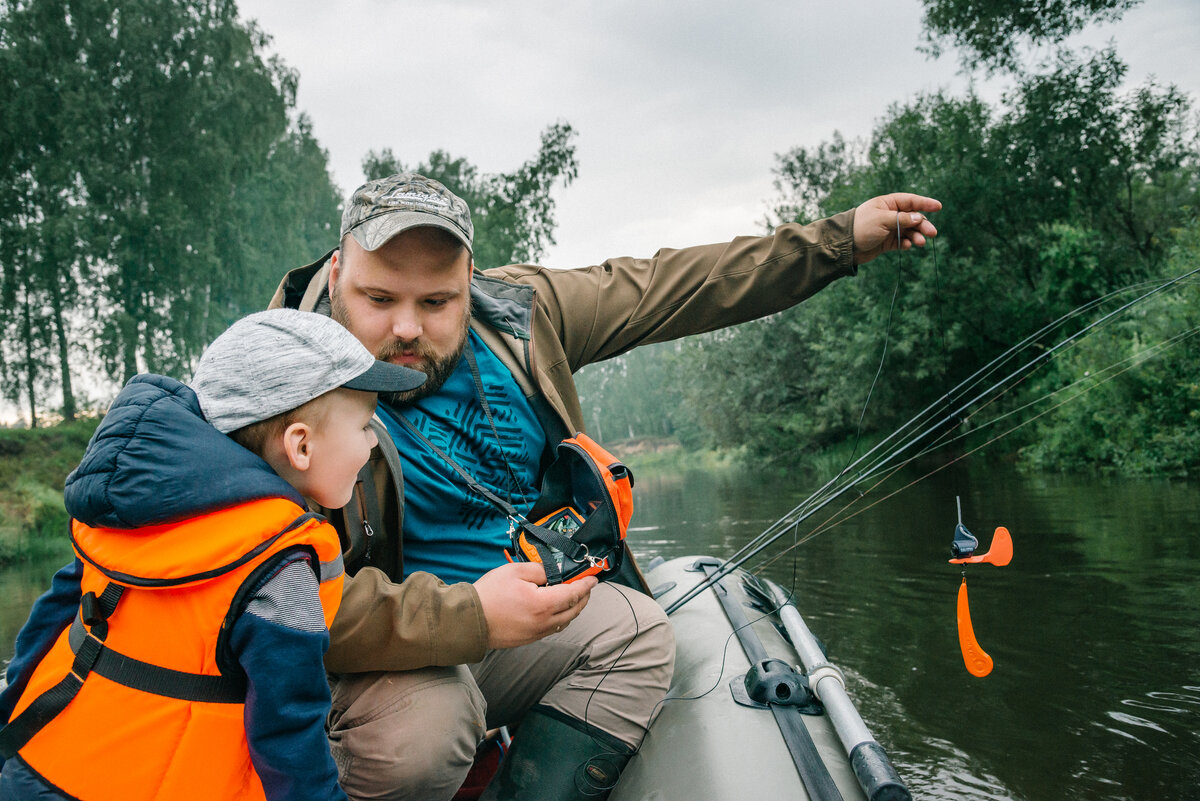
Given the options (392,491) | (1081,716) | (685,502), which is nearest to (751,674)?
(392,491)

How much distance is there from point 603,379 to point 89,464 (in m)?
77.2

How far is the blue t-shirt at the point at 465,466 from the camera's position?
6.66ft

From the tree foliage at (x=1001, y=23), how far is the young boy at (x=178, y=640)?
1823 centimetres

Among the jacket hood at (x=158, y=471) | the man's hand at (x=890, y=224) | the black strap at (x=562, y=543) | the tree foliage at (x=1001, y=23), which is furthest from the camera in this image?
the tree foliage at (x=1001, y=23)

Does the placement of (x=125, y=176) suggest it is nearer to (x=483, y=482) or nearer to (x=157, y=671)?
(x=483, y=482)

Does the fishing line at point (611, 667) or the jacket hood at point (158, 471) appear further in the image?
the fishing line at point (611, 667)

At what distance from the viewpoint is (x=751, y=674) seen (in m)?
2.15

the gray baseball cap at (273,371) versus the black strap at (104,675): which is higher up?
the gray baseball cap at (273,371)

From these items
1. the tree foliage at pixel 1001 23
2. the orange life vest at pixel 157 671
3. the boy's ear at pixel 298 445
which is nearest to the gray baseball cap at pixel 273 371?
the boy's ear at pixel 298 445

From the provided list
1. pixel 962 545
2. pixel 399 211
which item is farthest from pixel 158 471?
pixel 962 545

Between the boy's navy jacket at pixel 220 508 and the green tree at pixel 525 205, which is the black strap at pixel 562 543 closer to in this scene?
the boy's navy jacket at pixel 220 508

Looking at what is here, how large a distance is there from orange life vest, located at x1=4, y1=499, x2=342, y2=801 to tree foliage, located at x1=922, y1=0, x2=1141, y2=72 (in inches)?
721

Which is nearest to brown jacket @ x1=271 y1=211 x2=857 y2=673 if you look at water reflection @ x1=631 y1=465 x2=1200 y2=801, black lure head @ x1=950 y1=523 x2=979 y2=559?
black lure head @ x1=950 y1=523 x2=979 y2=559

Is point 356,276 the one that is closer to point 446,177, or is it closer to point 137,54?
point 137,54
